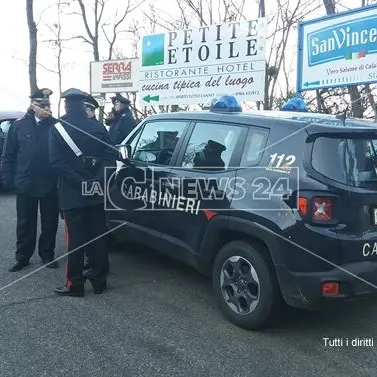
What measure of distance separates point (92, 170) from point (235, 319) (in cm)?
186

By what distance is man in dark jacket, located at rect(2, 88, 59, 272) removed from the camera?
532cm

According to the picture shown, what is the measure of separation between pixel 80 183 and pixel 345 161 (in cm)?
231

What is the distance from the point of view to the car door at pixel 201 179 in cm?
401

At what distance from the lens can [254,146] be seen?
12.8 ft

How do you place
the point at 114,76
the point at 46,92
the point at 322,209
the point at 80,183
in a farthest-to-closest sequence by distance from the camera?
1. the point at 114,76
2. the point at 46,92
3. the point at 80,183
4. the point at 322,209

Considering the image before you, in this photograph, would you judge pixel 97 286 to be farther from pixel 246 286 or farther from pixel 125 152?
pixel 246 286

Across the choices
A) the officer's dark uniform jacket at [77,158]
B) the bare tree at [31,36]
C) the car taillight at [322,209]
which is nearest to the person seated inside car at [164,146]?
the officer's dark uniform jacket at [77,158]

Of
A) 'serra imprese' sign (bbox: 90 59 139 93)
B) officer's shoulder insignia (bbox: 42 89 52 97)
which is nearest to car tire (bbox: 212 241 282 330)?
officer's shoulder insignia (bbox: 42 89 52 97)

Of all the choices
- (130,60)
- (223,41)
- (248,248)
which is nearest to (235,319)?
(248,248)

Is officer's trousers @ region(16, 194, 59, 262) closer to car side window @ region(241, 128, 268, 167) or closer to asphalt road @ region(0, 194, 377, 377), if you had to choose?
asphalt road @ region(0, 194, 377, 377)

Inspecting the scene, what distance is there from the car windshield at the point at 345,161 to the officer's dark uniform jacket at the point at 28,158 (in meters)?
3.04

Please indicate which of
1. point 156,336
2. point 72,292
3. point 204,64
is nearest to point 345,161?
point 156,336

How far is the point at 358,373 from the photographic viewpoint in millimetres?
3268

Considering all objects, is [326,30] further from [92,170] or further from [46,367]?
[46,367]
